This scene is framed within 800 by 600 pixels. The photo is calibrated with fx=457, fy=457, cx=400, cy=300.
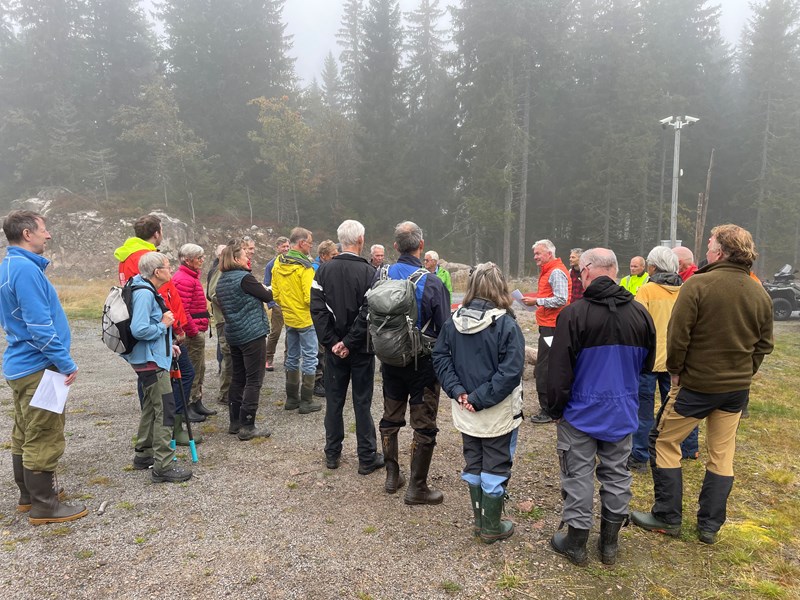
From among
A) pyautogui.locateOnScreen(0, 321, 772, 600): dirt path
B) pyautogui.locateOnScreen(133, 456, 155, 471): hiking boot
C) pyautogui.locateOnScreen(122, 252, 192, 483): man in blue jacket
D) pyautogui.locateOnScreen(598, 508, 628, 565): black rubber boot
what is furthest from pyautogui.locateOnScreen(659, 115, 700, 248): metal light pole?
pyautogui.locateOnScreen(133, 456, 155, 471): hiking boot

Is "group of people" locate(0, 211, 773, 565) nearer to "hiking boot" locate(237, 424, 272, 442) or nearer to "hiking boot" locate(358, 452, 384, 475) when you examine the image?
"hiking boot" locate(358, 452, 384, 475)

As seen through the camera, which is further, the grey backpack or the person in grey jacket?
the grey backpack

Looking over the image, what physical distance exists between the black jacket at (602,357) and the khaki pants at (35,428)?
373 centimetres

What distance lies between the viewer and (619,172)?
26.5m

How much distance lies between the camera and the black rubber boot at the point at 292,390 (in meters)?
6.14

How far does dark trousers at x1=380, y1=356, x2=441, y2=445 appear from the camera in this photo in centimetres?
376

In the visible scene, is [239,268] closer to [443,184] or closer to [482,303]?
[482,303]

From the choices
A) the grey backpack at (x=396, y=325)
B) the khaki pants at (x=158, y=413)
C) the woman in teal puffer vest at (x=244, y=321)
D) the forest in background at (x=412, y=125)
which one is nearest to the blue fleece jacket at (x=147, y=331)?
the khaki pants at (x=158, y=413)

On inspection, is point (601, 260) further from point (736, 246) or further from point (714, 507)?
point (714, 507)

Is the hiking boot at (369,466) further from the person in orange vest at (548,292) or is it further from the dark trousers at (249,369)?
the person in orange vest at (548,292)

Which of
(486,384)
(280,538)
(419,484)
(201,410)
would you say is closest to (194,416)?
(201,410)

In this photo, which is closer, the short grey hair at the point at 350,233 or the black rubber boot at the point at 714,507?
the black rubber boot at the point at 714,507

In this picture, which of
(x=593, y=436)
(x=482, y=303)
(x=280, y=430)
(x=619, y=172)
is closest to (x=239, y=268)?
(x=280, y=430)

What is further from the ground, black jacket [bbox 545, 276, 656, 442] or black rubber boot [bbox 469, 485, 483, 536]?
black jacket [bbox 545, 276, 656, 442]
